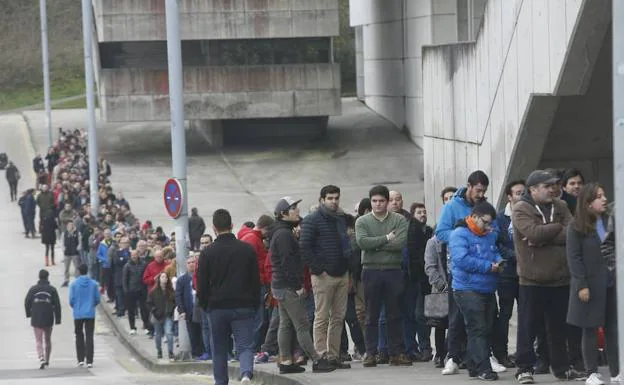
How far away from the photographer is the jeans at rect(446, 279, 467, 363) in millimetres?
14367

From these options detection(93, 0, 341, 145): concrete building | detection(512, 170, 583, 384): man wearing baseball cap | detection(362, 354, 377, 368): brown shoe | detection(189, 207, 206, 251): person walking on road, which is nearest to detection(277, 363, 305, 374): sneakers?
detection(362, 354, 377, 368): brown shoe

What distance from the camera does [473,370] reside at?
13953mm

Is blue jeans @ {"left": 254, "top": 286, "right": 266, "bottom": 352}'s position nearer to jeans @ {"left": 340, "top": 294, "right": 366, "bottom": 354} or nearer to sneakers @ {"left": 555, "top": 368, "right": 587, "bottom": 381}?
jeans @ {"left": 340, "top": 294, "right": 366, "bottom": 354}

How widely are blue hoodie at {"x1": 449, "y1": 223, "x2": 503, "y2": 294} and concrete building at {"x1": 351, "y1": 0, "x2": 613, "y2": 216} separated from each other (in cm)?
538

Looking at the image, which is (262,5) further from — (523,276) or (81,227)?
(523,276)

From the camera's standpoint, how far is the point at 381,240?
15.2 metres

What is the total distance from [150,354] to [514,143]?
6.89 m

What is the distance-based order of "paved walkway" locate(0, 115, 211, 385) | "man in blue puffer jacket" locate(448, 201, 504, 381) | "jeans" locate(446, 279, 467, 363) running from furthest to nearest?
"paved walkway" locate(0, 115, 211, 385) < "jeans" locate(446, 279, 467, 363) < "man in blue puffer jacket" locate(448, 201, 504, 381)

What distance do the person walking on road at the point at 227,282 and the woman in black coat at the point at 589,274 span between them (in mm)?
2983

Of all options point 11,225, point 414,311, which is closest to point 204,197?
point 11,225

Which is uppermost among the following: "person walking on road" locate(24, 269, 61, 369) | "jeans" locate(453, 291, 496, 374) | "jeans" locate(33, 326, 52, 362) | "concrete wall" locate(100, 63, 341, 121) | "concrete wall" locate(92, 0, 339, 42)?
"concrete wall" locate(92, 0, 339, 42)

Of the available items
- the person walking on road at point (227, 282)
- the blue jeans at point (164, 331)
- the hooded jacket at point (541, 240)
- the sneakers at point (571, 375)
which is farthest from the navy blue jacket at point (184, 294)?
the hooded jacket at point (541, 240)

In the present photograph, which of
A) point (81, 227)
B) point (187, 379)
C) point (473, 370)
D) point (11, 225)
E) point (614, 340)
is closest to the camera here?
point (614, 340)

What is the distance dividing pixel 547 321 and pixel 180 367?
8.93 meters
